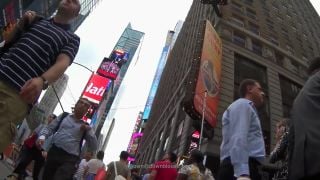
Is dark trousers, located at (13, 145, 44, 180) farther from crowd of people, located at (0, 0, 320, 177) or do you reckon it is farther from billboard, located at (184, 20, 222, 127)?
billboard, located at (184, 20, 222, 127)

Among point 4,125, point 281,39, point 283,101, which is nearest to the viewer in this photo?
point 4,125

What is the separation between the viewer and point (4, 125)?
258 cm

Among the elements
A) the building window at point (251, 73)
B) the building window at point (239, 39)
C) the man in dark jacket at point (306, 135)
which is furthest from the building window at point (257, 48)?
the man in dark jacket at point (306, 135)

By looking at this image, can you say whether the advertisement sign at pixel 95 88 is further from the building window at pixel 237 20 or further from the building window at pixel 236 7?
the building window at pixel 237 20

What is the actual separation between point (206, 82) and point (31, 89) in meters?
17.8

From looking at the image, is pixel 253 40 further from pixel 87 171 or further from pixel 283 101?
pixel 87 171

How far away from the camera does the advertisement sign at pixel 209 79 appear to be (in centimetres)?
1898

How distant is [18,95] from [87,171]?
6.65 metres

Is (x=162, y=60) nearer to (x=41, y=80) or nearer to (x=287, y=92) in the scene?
(x=287, y=92)

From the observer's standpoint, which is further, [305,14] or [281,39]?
[305,14]

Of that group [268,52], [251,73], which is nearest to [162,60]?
[268,52]

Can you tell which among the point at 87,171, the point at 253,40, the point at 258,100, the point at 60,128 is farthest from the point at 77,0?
the point at 253,40

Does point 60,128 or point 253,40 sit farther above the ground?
point 253,40

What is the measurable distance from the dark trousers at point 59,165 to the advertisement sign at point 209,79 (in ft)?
43.0
